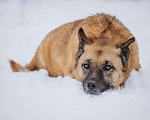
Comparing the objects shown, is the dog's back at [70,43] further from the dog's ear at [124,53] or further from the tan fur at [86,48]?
the dog's ear at [124,53]

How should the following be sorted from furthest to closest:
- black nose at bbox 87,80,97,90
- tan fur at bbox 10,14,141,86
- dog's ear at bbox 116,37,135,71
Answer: tan fur at bbox 10,14,141,86 → dog's ear at bbox 116,37,135,71 → black nose at bbox 87,80,97,90

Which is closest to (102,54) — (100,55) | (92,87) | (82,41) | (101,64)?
(100,55)

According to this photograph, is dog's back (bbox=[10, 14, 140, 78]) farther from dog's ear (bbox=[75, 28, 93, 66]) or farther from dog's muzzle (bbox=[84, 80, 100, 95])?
dog's muzzle (bbox=[84, 80, 100, 95])

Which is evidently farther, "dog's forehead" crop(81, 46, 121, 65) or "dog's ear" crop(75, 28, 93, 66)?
"dog's ear" crop(75, 28, 93, 66)

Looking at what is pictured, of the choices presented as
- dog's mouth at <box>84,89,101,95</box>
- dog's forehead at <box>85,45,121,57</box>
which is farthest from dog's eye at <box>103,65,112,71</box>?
dog's mouth at <box>84,89,101,95</box>

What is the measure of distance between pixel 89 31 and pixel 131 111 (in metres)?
2.13

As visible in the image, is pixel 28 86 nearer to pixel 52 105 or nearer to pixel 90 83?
pixel 52 105

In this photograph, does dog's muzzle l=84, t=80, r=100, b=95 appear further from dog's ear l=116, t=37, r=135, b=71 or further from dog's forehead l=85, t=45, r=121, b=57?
dog's ear l=116, t=37, r=135, b=71

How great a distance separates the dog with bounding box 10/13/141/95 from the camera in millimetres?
3576

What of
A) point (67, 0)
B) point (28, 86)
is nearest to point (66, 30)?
point (28, 86)

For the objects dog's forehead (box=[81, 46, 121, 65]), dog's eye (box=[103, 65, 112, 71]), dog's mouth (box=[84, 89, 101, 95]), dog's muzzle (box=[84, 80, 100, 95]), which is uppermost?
dog's forehead (box=[81, 46, 121, 65])

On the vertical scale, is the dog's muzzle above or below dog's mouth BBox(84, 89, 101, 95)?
above

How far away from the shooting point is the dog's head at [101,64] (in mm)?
3461

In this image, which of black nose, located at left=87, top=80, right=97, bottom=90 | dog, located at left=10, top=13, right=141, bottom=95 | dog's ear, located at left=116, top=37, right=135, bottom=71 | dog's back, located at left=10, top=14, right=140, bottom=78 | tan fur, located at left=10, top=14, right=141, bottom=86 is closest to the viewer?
black nose, located at left=87, top=80, right=97, bottom=90
